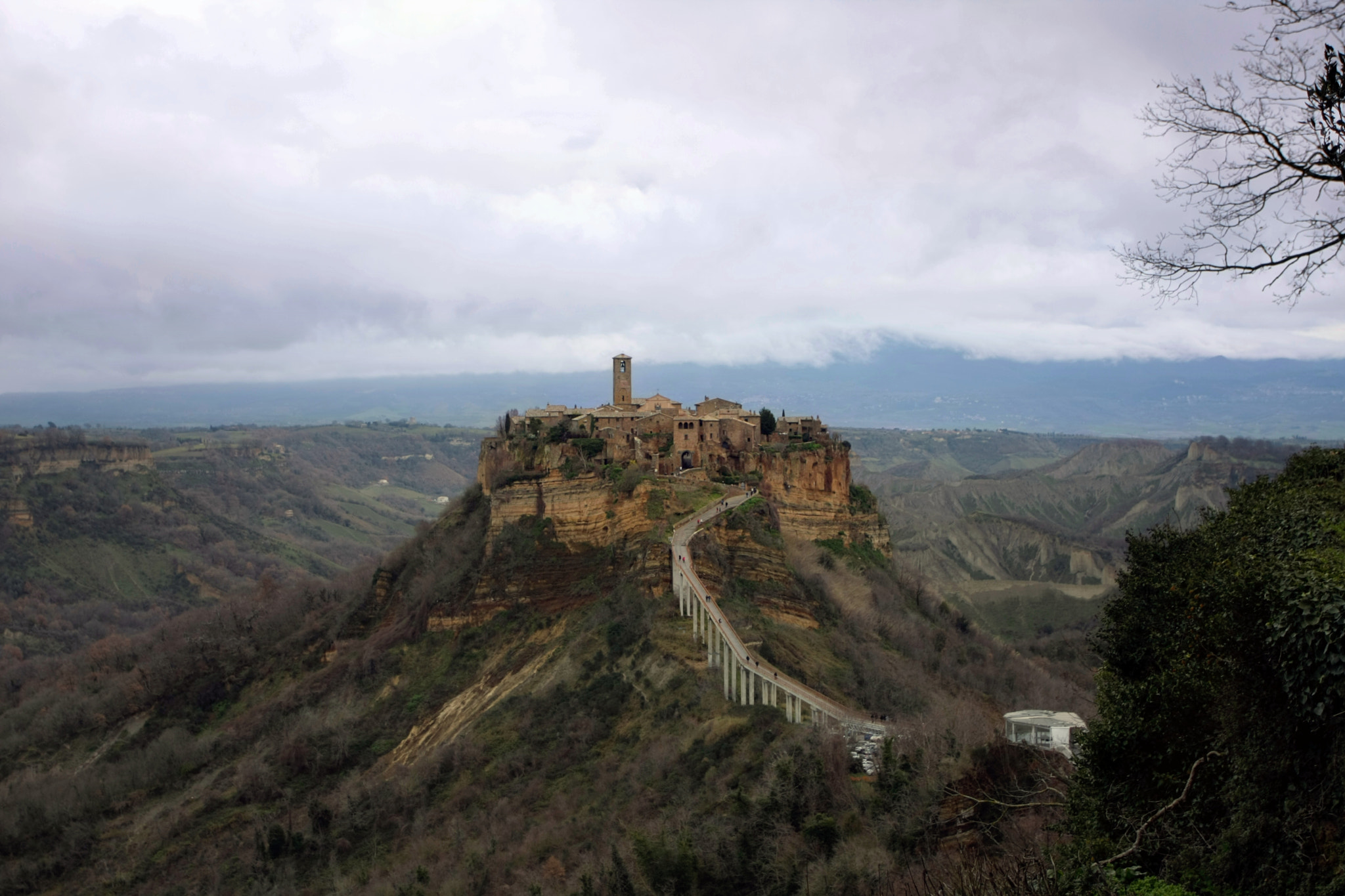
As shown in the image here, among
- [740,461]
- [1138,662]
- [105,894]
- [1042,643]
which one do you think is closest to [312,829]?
[105,894]

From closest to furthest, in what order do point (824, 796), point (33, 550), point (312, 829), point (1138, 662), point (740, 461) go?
1. point (1138, 662)
2. point (824, 796)
3. point (312, 829)
4. point (740, 461)
5. point (33, 550)

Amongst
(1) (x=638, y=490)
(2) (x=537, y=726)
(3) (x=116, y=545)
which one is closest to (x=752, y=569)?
(1) (x=638, y=490)

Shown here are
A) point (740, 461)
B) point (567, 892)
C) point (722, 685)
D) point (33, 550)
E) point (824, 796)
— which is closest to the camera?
point (824, 796)

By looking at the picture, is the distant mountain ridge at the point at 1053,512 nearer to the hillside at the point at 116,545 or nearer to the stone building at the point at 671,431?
the stone building at the point at 671,431

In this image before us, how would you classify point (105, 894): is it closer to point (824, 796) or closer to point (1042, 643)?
point (824, 796)

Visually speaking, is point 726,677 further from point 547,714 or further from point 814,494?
point 814,494

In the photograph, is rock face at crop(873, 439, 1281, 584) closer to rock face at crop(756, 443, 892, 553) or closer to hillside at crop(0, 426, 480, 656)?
rock face at crop(756, 443, 892, 553)
